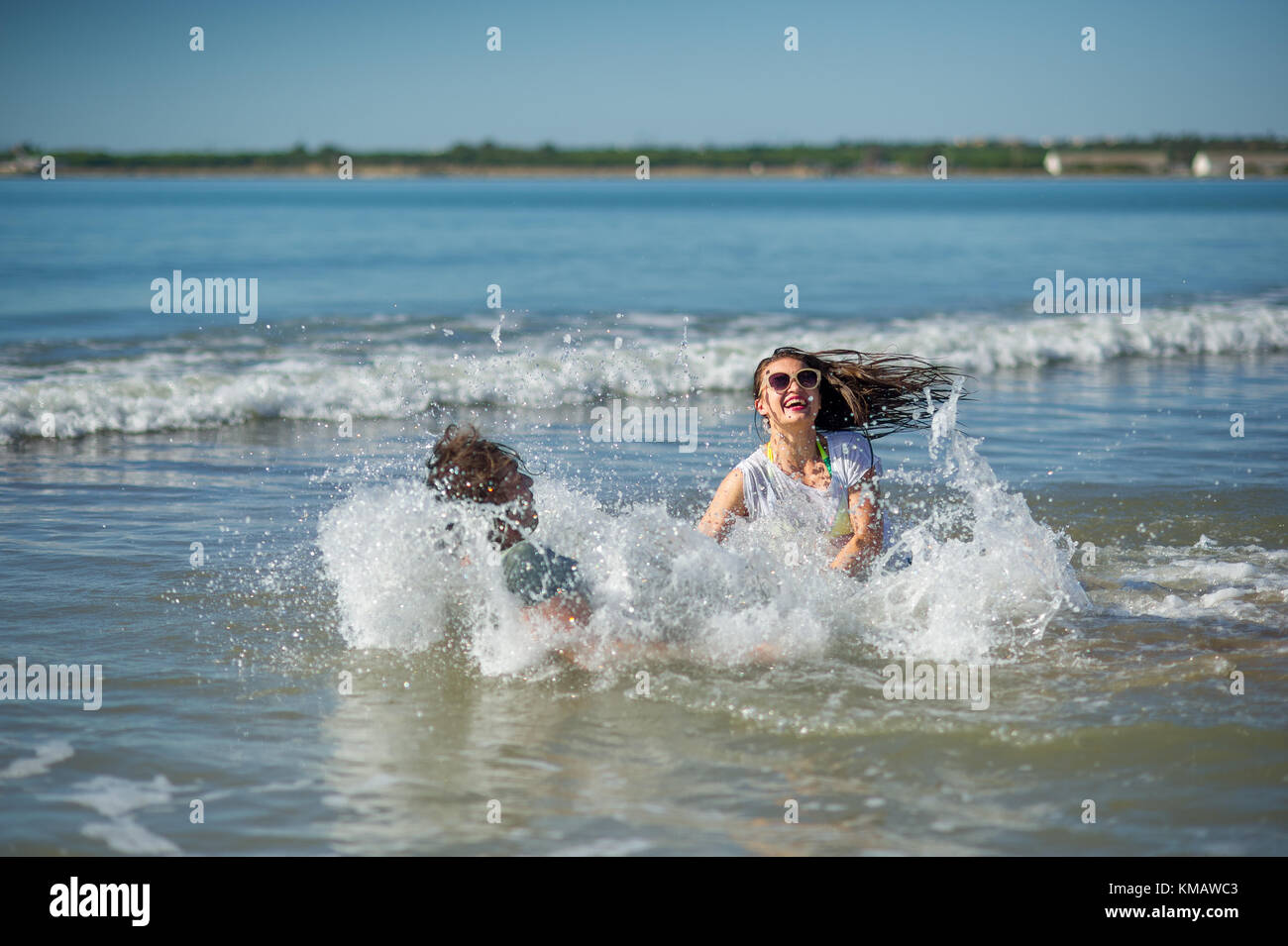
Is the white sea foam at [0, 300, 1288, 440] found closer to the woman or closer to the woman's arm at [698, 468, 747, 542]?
the woman

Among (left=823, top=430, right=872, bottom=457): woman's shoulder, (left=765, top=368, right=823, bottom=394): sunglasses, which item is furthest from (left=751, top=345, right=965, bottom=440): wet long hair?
(left=823, top=430, right=872, bottom=457): woman's shoulder

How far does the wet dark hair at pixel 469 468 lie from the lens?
18.3ft

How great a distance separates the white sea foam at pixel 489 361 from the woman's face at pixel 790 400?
10.6 feet

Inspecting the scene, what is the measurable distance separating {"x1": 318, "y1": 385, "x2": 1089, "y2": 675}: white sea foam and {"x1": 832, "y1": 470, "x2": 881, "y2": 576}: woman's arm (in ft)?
0.33

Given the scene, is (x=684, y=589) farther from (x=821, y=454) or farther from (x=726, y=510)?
(x=821, y=454)

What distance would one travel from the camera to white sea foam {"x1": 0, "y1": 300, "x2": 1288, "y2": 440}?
12.7 m

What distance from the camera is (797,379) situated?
643 cm

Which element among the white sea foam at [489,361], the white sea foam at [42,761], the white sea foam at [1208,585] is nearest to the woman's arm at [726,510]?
the white sea foam at [1208,585]

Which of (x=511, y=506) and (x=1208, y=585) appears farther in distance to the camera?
(x=1208, y=585)

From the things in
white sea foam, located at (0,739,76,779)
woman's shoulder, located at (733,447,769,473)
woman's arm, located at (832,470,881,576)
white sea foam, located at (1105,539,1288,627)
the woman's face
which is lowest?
white sea foam, located at (0,739,76,779)

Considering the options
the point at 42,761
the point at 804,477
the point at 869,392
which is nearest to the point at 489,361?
the point at 869,392

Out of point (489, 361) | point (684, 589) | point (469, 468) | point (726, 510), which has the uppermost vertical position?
point (489, 361)

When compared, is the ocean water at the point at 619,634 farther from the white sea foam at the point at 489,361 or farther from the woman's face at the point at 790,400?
the woman's face at the point at 790,400

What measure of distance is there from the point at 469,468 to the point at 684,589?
1277 millimetres
